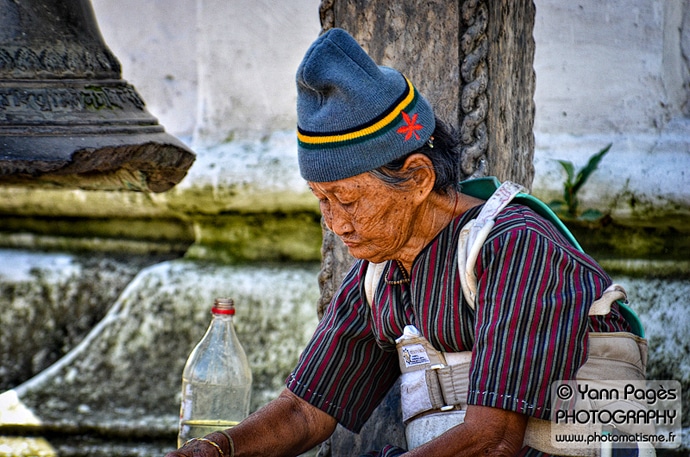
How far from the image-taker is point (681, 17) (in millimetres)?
3707

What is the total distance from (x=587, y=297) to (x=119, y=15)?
9.03 feet

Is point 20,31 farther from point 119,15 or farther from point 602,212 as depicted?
point 602,212

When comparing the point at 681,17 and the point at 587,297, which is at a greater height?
the point at 681,17

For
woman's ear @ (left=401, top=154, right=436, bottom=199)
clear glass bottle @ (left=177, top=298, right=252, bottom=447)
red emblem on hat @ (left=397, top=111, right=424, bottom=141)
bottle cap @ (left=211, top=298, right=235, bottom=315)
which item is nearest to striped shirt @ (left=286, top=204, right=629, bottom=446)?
woman's ear @ (left=401, top=154, right=436, bottom=199)

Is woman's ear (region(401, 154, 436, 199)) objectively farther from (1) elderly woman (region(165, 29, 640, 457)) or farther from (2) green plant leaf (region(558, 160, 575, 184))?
(2) green plant leaf (region(558, 160, 575, 184))

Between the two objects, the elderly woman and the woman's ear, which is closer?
the elderly woman

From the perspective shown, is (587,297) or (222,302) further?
(222,302)

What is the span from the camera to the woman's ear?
219 centimetres

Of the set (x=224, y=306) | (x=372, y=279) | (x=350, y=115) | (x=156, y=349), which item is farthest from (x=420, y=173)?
(x=156, y=349)

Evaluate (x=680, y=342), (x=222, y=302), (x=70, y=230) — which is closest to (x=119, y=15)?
(x=70, y=230)

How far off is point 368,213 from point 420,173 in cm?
14

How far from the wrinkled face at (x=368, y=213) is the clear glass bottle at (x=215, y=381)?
39.9 inches

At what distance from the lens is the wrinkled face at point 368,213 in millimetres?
2182

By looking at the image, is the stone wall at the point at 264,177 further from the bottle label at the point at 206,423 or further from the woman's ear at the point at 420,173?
the woman's ear at the point at 420,173
